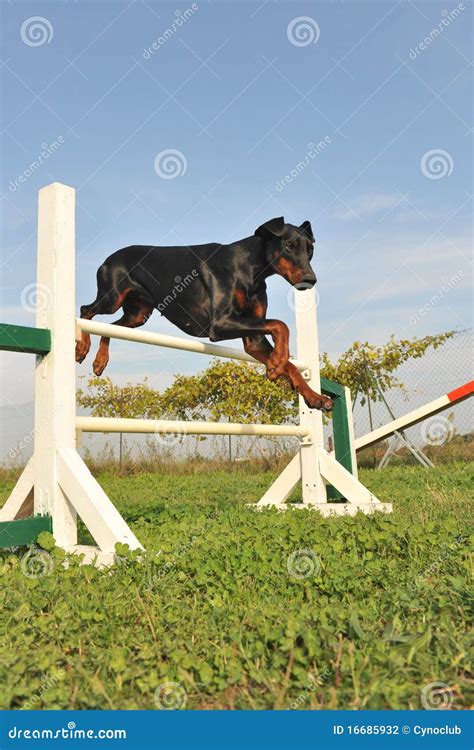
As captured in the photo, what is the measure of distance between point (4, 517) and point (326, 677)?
Answer: 1777mm

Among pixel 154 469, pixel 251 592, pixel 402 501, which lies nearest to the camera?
pixel 251 592

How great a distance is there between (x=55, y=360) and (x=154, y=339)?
509mm

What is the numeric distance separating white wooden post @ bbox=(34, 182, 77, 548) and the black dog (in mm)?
731

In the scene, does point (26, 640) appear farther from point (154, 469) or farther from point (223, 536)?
point (154, 469)

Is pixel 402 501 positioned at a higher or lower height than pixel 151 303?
lower

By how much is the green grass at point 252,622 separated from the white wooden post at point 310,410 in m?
1.25

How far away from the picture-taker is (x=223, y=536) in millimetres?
2555

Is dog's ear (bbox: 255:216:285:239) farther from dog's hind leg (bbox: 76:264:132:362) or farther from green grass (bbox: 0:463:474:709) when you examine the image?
green grass (bbox: 0:463:474:709)

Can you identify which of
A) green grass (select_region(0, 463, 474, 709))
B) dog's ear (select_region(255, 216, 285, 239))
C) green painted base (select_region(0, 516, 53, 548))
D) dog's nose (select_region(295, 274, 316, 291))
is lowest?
green grass (select_region(0, 463, 474, 709))

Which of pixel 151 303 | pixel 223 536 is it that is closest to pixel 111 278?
pixel 151 303

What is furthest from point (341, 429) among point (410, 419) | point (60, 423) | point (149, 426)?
point (410, 419)

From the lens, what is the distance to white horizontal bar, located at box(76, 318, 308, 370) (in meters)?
2.59

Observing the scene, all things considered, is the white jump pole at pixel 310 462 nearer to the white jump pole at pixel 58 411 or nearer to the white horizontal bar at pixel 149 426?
the white horizontal bar at pixel 149 426

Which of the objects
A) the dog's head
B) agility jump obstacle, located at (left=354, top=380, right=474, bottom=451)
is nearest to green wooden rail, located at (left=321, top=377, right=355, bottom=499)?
the dog's head
